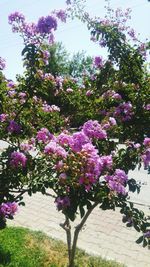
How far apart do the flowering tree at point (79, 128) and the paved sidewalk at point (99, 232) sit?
1.22 m

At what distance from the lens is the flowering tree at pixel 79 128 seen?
8.61ft

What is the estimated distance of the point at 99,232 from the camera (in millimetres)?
6191

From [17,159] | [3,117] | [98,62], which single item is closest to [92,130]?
[17,159]

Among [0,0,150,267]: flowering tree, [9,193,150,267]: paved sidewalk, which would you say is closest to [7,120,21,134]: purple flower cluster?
[0,0,150,267]: flowering tree

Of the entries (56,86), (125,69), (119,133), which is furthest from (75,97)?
(119,133)

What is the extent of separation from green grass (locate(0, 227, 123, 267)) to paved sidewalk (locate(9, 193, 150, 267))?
0.33 m

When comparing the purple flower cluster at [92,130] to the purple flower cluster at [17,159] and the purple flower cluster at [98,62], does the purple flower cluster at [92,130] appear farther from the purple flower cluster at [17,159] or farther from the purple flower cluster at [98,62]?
the purple flower cluster at [98,62]

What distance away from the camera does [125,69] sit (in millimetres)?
4082

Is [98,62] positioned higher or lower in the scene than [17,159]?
higher

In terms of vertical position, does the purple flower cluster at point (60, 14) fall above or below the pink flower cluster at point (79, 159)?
above

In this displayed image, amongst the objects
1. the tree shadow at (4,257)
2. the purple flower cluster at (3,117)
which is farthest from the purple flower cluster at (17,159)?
the tree shadow at (4,257)

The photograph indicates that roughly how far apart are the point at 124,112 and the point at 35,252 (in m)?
2.45

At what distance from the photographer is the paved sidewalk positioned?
17.5 ft

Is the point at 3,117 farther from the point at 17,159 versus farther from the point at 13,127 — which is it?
the point at 17,159
